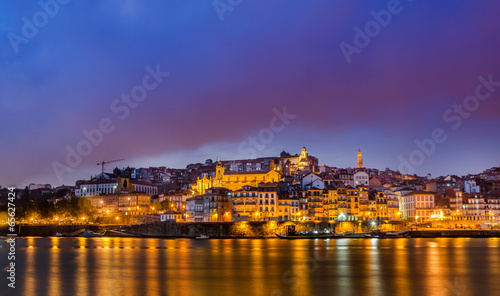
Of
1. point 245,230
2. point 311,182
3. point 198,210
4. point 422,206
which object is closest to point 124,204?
point 198,210

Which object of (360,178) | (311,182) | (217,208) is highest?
(360,178)

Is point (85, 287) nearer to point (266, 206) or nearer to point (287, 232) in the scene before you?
point (287, 232)

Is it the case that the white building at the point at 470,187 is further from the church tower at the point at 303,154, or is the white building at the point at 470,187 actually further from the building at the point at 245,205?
the building at the point at 245,205

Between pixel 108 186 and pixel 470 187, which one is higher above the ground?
pixel 108 186

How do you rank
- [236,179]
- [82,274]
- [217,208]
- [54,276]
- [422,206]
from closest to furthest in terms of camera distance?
[54,276] → [82,274] → [217,208] → [422,206] → [236,179]

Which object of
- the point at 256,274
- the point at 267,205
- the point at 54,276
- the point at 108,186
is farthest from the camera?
the point at 108,186

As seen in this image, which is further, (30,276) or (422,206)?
(422,206)

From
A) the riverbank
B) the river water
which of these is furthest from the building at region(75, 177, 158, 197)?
the river water

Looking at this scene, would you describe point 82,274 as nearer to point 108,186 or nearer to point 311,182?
point 311,182

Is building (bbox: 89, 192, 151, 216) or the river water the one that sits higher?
building (bbox: 89, 192, 151, 216)

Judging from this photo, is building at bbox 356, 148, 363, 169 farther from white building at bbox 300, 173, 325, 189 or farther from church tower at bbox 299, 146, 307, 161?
white building at bbox 300, 173, 325, 189

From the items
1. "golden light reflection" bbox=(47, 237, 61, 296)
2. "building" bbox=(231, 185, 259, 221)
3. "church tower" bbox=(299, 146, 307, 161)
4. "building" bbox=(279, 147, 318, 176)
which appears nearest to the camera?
"golden light reflection" bbox=(47, 237, 61, 296)

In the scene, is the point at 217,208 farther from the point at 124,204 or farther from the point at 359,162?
the point at 359,162

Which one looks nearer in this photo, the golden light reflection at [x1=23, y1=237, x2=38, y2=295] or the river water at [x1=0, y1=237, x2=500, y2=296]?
the river water at [x1=0, y1=237, x2=500, y2=296]
